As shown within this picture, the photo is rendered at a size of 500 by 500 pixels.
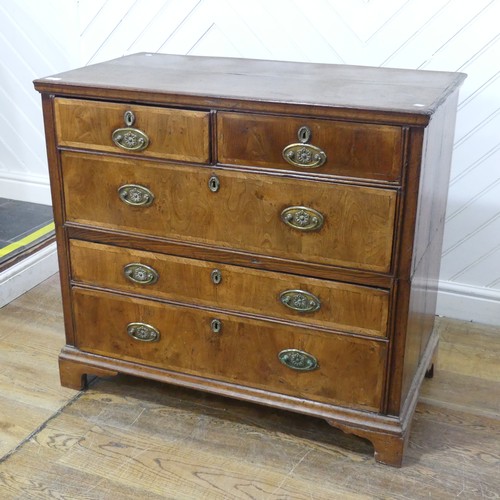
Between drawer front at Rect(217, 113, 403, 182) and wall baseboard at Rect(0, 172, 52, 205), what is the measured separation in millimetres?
1840

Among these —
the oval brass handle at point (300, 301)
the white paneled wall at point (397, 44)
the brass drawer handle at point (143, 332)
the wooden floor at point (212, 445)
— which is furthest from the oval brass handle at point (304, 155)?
the white paneled wall at point (397, 44)

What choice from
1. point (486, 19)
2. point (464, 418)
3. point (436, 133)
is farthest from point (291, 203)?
point (486, 19)

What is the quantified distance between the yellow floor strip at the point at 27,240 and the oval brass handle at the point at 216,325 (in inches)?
48.6

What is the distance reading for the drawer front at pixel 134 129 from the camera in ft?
5.88

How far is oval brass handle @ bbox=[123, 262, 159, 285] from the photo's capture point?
78.7 inches

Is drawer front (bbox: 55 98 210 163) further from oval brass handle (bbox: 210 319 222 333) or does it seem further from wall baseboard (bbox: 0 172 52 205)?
wall baseboard (bbox: 0 172 52 205)

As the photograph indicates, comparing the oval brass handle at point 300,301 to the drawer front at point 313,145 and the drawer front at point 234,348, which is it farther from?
the drawer front at point 313,145

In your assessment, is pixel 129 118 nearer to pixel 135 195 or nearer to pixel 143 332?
pixel 135 195

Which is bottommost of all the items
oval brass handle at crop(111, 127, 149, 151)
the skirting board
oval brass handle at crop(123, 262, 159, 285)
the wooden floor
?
the wooden floor

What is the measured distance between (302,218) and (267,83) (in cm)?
37

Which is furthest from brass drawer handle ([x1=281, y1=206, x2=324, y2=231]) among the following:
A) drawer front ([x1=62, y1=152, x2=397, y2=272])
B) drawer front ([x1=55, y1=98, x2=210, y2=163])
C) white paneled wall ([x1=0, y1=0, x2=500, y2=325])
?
white paneled wall ([x1=0, y1=0, x2=500, y2=325])

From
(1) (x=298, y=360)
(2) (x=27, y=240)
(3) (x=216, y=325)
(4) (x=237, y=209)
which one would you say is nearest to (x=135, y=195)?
(4) (x=237, y=209)

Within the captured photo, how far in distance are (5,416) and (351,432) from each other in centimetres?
97

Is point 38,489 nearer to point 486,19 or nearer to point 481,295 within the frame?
point 481,295
